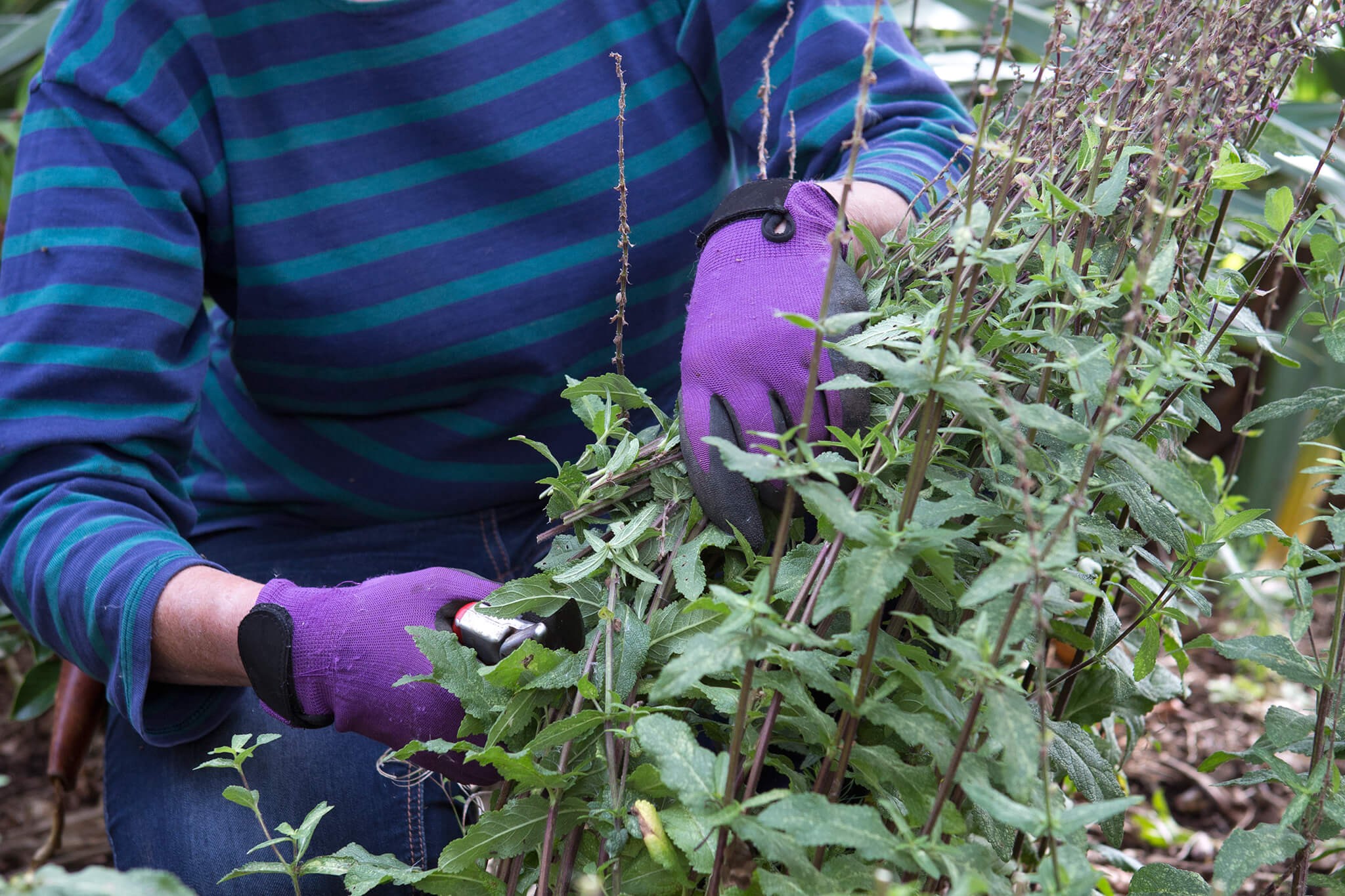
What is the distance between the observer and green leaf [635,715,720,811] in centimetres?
64

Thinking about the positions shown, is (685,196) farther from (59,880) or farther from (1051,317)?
(59,880)

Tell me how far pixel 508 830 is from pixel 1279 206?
84 centimetres

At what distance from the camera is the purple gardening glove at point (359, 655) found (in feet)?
3.43

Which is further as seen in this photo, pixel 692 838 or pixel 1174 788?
pixel 1174 788

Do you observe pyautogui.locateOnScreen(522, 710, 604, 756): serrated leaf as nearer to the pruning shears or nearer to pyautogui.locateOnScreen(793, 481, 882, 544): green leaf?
the pruning shears

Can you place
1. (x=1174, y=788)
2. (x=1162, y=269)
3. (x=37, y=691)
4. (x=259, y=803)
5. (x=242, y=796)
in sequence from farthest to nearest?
1. (x=1174, y=788)
2. (x=37, y=691)
3. (x=259, y=803)
4. (x=242, y=796)
5. (x=1162, y=269)

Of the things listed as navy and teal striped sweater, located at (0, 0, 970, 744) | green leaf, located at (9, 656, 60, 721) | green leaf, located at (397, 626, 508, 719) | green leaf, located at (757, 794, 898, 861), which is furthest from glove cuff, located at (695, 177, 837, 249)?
green leaf, located at (9, 656, 60, 721)

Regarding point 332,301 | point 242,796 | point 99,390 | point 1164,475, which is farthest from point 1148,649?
point 99,390

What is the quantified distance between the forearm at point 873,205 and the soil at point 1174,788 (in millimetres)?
1066

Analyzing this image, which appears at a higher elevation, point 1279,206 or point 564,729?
point 1279,206

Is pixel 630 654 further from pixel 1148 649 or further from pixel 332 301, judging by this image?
pixel 332 301

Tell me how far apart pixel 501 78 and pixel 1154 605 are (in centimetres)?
111

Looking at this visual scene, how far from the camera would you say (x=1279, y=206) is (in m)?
0.91

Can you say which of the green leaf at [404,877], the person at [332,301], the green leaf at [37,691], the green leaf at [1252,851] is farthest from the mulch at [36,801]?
the green leaf at [1252,851]
